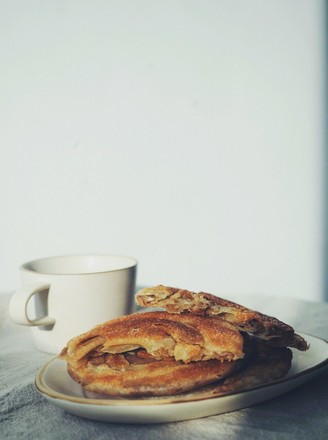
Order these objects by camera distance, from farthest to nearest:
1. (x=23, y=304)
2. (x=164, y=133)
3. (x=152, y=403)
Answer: (x=164, y=133) < (x=23, y=304) < (x=152, y=403)

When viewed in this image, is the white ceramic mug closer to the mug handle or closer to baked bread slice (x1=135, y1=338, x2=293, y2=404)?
the mug handle

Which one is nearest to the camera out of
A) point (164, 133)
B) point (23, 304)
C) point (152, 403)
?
point (152, 403)

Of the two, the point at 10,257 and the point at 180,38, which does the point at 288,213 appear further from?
the point at 10,257

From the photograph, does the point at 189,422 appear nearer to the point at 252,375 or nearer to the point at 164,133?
the point at 252,375

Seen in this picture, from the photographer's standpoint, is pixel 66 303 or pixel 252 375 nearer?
pixel 252 375

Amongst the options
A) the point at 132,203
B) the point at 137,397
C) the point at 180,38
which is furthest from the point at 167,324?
the point at 180,38

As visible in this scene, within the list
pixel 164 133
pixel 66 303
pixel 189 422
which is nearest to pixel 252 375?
pixel 189 422
